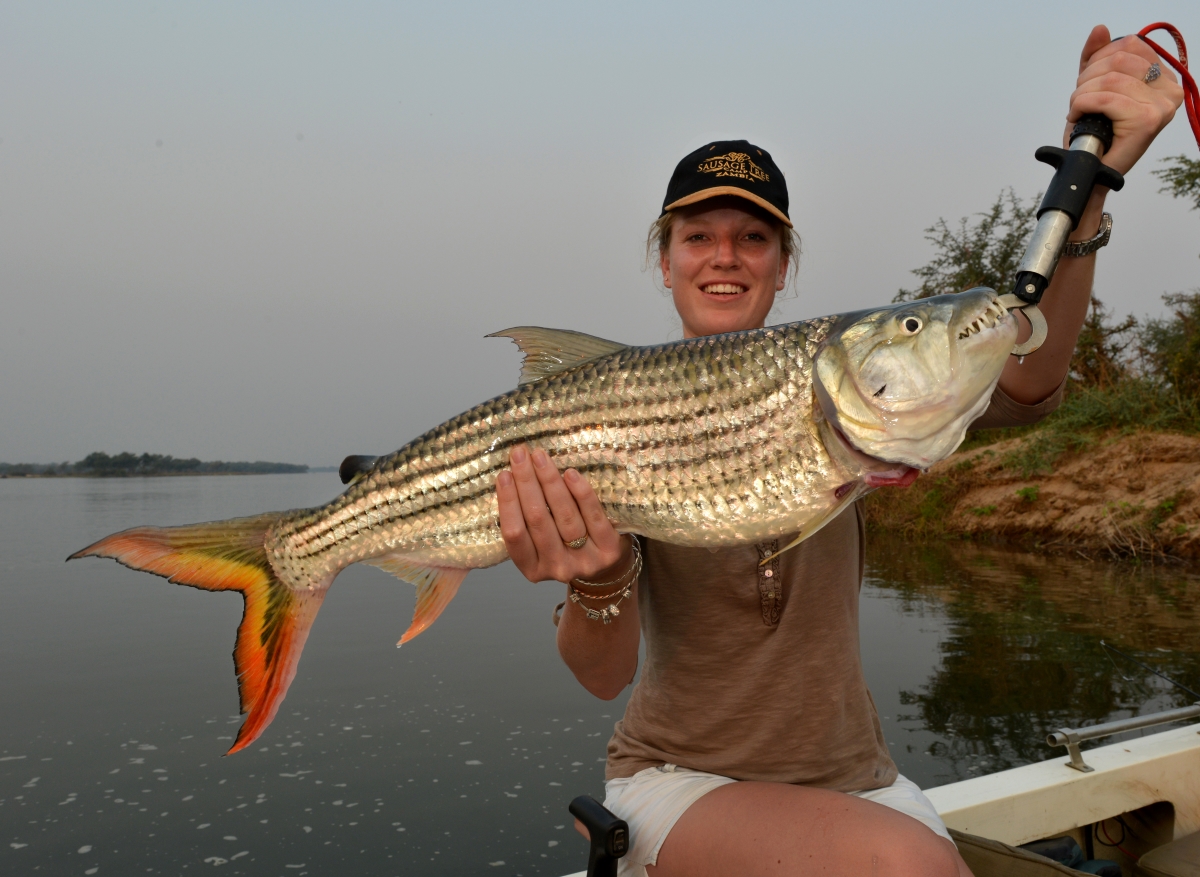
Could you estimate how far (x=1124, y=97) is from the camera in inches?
81.0

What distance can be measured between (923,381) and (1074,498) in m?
18.6

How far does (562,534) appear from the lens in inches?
90.7

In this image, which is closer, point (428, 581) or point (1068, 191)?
point (1068, 191)

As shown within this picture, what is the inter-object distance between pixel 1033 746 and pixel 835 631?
6.00 metres

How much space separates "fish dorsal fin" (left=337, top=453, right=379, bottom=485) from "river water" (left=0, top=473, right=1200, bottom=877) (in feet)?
1.75

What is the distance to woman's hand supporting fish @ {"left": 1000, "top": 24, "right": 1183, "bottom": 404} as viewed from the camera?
6.74ft

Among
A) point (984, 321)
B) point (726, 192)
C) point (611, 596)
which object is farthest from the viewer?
point (726, 192)

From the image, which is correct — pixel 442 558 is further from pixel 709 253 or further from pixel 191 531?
pixel 709 253

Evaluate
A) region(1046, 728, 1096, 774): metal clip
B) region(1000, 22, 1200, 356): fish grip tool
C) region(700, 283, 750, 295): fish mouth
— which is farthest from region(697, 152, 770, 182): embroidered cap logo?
region(1046, 728, 1096, 774): metal clip

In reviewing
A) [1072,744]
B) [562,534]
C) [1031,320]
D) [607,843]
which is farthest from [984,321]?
[1072,744]

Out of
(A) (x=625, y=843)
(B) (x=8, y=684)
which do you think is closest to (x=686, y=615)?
(A) (x=625, y=843)

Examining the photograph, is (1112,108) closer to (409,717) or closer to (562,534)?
(562,534)

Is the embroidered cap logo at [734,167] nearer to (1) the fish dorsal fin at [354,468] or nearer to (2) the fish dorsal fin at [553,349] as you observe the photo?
(2) the fish dorsal fin at [553,349]

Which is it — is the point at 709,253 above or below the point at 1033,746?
above
